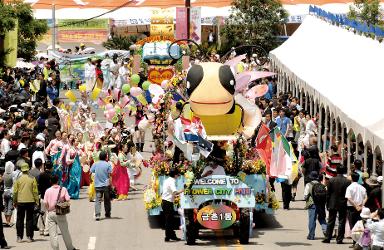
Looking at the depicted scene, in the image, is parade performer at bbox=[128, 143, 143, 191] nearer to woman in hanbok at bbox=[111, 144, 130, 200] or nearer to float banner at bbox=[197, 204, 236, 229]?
woman in hanbok at bbox=[111, 144, 130, 200]

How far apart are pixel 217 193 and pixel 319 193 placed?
1.80 metres

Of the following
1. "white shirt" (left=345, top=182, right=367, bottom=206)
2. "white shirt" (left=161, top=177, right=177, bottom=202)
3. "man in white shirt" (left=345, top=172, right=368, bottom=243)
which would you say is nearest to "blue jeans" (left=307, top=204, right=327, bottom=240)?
"man in white shirt" (left=345, top=172, right=368, bottom=243)

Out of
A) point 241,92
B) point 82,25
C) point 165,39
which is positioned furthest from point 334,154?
point 82,25

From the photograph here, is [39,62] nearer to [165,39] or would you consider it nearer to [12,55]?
[165,39]

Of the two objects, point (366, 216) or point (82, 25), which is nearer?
point (366, 216)

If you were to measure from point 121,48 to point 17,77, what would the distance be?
15373mm

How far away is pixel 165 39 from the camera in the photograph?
47.0 m

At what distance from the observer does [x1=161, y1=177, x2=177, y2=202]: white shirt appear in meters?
22.8

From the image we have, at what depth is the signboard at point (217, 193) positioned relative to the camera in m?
22.5

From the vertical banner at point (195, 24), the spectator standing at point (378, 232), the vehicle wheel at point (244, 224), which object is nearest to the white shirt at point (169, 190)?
the vehicle wheel at point (244, 224)

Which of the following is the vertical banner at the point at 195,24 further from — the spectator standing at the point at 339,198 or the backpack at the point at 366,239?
the backpack at the point at 366,239

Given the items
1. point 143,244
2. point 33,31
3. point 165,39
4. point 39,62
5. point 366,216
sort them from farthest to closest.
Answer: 1. point 39,62
2. point 33,31
3. point 165,39
4. point 143,244
5. point 366,216

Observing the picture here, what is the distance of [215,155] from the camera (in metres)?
23.5

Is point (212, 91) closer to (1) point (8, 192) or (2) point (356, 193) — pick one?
(2) point (356, 193)
